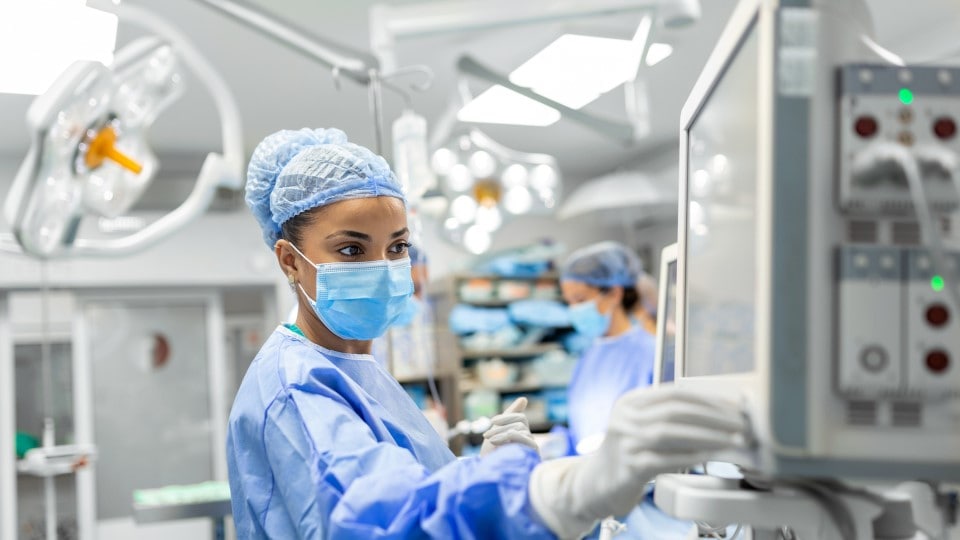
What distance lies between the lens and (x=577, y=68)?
11.9 ft

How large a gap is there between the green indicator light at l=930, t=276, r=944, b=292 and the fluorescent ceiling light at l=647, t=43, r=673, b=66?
2.87 m

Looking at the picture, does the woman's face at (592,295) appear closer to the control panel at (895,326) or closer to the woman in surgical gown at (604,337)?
the woman in surgical gown at (604,337)

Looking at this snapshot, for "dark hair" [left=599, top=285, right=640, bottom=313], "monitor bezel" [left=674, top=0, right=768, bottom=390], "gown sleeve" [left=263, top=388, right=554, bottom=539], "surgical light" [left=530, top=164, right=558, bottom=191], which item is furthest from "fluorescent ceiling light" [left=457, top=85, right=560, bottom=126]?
"gown sleeve" [left=263, top=388, right=554, bottom=539]

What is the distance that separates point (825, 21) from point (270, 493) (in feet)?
2.98

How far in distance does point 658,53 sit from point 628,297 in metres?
1.14

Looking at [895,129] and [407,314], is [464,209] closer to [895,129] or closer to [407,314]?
[407,314]

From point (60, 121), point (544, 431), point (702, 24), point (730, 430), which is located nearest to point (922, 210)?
point (730, 430)

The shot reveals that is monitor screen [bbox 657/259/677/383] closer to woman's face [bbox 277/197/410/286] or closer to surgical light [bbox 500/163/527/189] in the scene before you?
woman's face [bbox 277/197/410/286]

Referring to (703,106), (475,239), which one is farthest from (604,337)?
(703,106)

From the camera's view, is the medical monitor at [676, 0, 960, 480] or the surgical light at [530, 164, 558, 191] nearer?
the medical monitor at [676, 0, 960, 480]

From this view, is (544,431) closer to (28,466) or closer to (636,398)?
(28,466)

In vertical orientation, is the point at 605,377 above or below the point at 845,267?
below

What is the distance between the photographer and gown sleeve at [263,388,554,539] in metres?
0.85

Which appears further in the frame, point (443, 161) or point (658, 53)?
point (658, 53)
